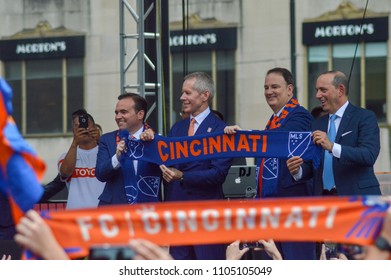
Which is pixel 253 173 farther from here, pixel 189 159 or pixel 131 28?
pixel 131 28

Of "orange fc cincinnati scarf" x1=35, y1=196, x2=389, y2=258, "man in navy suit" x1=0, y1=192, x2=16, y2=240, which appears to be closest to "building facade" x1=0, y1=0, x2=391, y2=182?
"man in navy suit" x1=0, y1=192, x2=16, y2=240

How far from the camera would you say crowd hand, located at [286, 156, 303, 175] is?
6664 mm

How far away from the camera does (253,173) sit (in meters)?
9.49

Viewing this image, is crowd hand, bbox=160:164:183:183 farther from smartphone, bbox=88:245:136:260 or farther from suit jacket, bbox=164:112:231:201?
smartphone, bbox=88:245:136:260

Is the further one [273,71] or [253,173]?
[253,173]

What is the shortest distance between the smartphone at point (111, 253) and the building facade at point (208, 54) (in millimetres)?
18003

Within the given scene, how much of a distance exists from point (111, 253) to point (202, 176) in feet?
9.83

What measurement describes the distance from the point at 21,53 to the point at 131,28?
406cm

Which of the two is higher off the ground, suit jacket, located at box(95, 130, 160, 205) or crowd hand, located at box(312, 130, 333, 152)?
crowd hand, located at box(312, 130, 333, 152)

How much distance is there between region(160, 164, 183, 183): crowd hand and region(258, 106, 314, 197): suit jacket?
2.02 feet

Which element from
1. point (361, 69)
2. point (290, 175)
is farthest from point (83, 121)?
point (361, 69)

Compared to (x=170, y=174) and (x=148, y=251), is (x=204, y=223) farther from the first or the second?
(x=170, y=174)

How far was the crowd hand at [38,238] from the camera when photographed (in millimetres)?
3160
